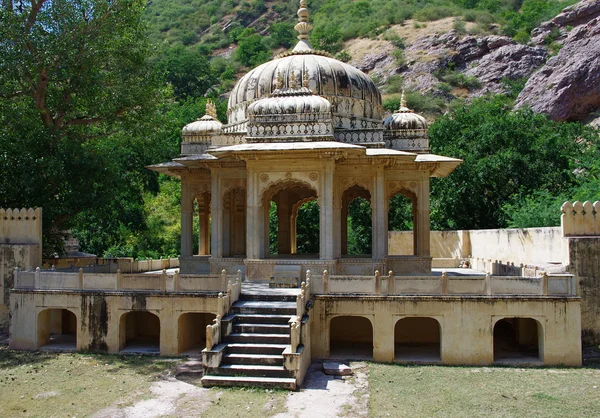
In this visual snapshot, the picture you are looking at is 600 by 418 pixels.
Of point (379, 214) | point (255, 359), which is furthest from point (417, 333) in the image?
point (255, 359)

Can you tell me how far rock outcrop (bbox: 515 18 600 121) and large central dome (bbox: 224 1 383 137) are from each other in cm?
2964

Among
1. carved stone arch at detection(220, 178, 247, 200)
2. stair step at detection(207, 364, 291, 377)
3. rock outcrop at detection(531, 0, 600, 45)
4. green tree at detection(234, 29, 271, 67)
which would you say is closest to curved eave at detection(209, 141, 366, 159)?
carved stone arch at detection(220, 178, 247, 200)

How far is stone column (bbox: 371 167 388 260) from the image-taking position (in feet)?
60.8

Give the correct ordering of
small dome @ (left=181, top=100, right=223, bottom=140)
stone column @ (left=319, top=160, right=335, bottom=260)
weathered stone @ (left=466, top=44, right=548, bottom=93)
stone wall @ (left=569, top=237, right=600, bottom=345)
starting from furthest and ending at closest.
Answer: weathered stone @ (left=466, top=44, right=548, bottom=93), small dome @ (left=181, top=100, right=223, bottom=140), stone column @ (left=319, top=160, right=335, bottom=260), stone wall @ (left=569, top=237, right=600, bottom=345)

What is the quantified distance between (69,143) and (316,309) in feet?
36.5

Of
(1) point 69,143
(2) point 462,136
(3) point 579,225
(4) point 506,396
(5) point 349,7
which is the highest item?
(5) point 349,7

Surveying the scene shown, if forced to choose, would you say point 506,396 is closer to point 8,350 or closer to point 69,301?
point 69,301

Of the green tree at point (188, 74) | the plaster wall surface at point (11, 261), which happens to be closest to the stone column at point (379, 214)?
the plaster wall surface at point (11, 261)

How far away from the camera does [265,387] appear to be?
12.3 m

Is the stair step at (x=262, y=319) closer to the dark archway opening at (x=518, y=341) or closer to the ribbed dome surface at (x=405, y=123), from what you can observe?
the dark archway opening at (x=518, y=341)

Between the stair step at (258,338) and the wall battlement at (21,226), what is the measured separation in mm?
8189

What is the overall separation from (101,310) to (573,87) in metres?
41.2

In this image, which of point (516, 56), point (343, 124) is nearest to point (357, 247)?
point (343, 124)

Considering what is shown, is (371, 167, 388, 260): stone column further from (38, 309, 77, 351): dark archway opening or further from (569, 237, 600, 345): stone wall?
(38, 309, 77, 351): dark archway opening
